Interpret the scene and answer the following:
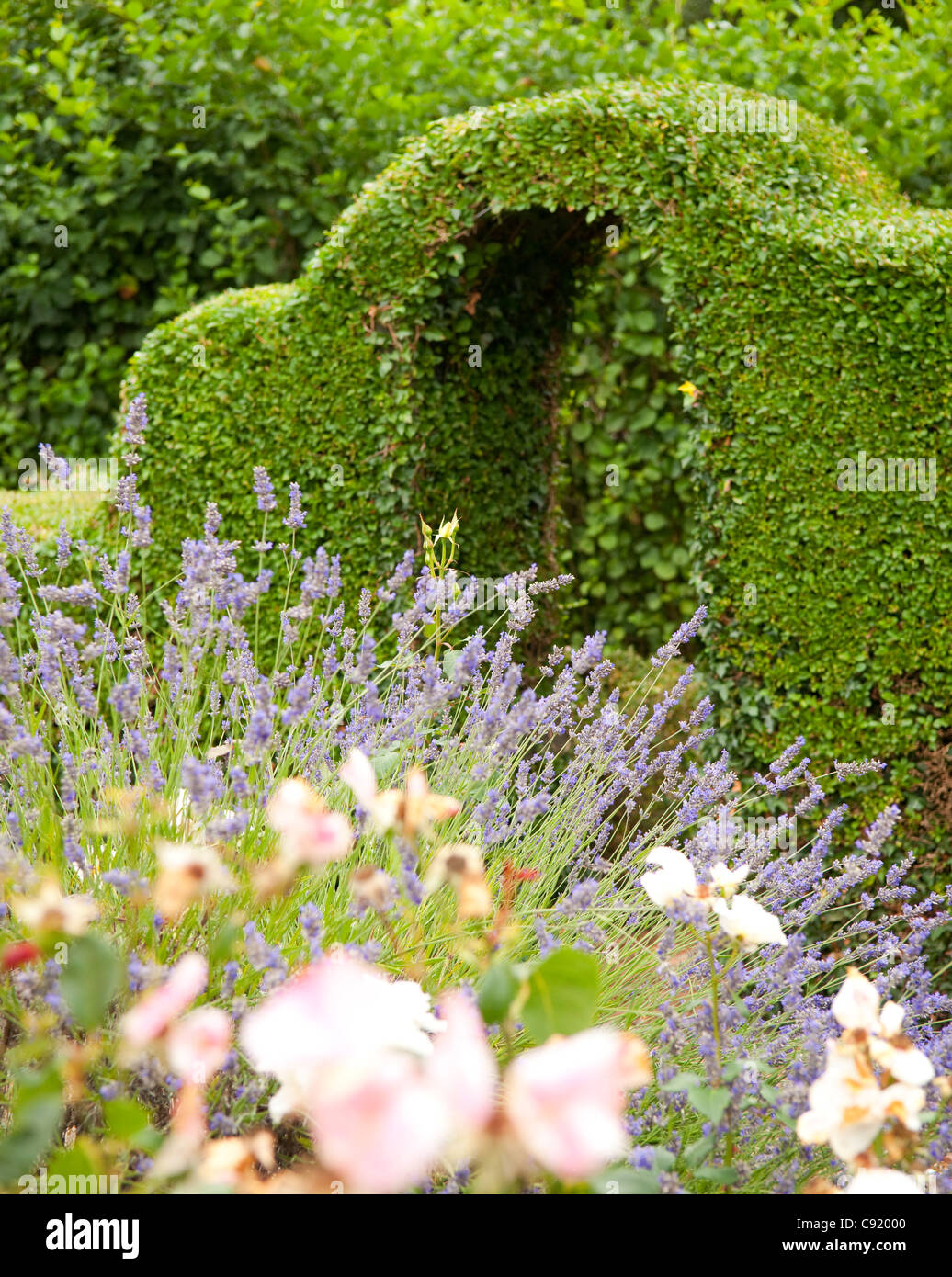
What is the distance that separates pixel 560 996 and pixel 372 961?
17.0 inches

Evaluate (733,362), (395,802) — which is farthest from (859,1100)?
(733,362)

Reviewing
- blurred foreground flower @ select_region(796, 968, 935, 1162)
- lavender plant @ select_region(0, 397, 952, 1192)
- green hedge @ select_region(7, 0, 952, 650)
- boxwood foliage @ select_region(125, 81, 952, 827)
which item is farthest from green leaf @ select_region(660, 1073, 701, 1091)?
green hedge @ select_region(7, 0, 952, 650)

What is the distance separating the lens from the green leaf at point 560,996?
77cm

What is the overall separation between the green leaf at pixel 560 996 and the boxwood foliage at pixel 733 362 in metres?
2.55

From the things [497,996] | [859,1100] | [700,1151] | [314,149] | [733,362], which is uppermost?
[314,149]

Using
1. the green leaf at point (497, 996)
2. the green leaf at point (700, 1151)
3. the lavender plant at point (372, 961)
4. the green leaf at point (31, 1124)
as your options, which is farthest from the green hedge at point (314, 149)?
the green leaf at point (31, 1124)

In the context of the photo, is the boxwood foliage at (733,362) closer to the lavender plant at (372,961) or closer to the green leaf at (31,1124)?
the lavender plant at (372,961)

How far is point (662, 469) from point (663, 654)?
3.58 metres

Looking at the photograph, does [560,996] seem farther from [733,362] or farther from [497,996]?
[733,362]

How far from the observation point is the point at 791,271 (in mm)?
3197

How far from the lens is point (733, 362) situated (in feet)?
10.7

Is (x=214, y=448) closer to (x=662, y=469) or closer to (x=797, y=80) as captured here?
(x=662, y=469)

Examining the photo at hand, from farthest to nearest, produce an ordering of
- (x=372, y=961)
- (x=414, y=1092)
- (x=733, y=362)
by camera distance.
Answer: (x=733, y=362)
(x=372, y=961)
(x=414, y=1092)

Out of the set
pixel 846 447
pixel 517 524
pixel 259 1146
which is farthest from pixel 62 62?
pixel 259 1146
